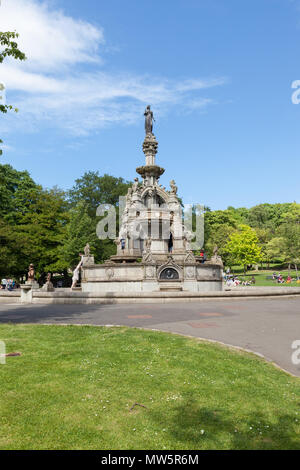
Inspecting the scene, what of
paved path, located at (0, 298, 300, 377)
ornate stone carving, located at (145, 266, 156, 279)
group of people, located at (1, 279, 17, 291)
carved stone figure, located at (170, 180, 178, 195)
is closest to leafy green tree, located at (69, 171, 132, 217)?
group of people, located at (1, 279, 17, 291)

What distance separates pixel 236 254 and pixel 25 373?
7220 cm

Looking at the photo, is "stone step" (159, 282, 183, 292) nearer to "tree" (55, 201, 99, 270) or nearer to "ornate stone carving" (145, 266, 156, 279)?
"ornate stone carving" (145, 266, 156, 279)

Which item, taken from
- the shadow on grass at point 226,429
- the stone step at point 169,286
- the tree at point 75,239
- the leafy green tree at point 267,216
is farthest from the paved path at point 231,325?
the leafy green tree at point 267,216

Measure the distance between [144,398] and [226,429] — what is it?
1.24 m

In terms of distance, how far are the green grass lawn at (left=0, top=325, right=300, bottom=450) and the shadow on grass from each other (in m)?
0.01

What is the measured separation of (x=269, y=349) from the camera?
24.3 feet

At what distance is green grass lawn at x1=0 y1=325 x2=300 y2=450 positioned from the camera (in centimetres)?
360

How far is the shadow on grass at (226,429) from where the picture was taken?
3.52 metres

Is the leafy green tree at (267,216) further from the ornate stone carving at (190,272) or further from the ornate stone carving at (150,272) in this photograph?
the ornate stone carving at (150,272)

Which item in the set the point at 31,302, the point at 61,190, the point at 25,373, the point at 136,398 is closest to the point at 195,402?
the point at 136,398

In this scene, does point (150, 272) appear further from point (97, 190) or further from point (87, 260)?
point (97, 190)

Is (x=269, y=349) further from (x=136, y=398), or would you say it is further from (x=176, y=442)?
(x=176, y=442)

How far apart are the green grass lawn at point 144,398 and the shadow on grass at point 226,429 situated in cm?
1
